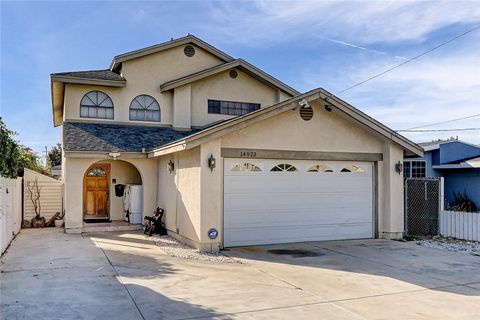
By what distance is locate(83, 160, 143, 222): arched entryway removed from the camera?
53.1 ft

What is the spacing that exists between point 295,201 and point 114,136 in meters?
7.23

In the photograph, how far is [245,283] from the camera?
7320mm

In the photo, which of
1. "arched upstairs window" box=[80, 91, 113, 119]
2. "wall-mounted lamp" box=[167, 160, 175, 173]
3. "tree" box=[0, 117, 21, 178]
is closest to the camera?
"tree" box=[0, 117, 21, 178]

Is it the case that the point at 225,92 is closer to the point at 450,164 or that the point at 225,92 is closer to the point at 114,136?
the point at 114,136

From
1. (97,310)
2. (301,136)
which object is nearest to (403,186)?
(301,136)

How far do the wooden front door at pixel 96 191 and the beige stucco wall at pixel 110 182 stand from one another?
53 centimetres

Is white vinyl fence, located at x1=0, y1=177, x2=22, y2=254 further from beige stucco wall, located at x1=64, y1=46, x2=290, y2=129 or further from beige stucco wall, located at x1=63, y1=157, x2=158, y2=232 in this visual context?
beige stucco wall, located at x1=64, y1=46, x2=290, y2=129

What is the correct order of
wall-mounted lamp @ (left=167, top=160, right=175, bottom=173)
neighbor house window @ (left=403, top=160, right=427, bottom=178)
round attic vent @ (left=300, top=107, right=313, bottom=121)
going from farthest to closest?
neighbor house window @ (left=403, top=160, right=427, bottom=178) → wall-mounted lamp @ (left=167, top=160, right=175, bottom=173) → round attic vent @ (left=300, top=107, right=313, bottom=121)

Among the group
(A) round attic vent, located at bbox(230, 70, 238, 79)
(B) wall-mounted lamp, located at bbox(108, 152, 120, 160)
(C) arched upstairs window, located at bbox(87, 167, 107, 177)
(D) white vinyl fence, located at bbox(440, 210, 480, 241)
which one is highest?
(A) round attic vent, located at bbox(230, 70, 238, 79)

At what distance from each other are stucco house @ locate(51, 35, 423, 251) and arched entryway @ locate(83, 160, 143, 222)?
4 centimetres

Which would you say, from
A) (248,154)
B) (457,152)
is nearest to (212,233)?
(248,154)

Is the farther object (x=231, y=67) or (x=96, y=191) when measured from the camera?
(x=231, y=67)

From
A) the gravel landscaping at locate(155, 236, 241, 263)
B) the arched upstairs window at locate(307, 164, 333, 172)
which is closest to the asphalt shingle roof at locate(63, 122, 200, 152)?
the gravel landscaping at locate(155, 236, 241, 263)

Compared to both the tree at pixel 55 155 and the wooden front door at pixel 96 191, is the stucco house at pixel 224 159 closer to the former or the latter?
the wooden front door at pixel 96 191
